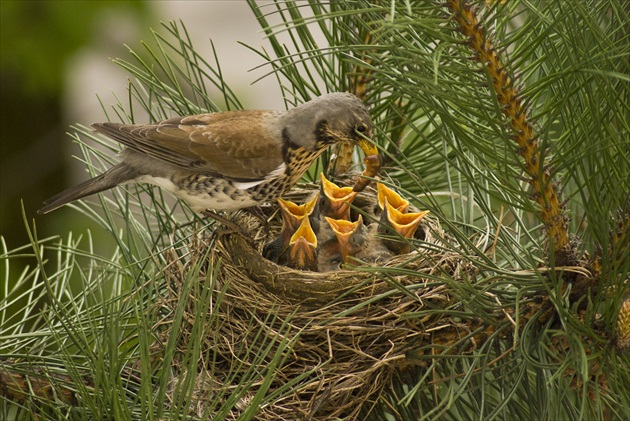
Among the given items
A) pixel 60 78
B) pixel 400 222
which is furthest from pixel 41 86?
pixel 400 222

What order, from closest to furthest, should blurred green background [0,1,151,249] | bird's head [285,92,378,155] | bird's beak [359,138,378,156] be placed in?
bird's head [285,92,378,155], bird's beak [359,138,378,156], blurred green background [0,1,151,249]

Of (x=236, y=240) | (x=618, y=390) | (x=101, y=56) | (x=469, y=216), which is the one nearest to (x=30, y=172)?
(x=101, y=56)

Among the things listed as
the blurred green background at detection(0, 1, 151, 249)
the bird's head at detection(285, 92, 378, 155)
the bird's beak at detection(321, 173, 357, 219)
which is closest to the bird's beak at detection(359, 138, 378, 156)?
the bird's head at detection(285, 92, 378, 155)

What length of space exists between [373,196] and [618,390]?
146 cm

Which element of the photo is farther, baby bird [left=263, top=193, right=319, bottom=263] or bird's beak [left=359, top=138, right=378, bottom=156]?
baby bird [left=263, top=193, right=319, bottom=263]

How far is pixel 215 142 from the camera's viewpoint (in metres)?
2.64

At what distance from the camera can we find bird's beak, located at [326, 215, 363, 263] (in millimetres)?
2514

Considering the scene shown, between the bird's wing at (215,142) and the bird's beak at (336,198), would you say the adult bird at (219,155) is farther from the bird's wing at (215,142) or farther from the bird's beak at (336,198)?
the bird's beak at (336,198)

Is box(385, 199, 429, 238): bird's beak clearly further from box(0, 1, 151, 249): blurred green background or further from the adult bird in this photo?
box(0, 1, 151, 249): blurred green background

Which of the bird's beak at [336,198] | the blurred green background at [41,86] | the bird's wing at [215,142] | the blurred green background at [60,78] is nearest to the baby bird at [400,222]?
the bird's beak at [336,198]

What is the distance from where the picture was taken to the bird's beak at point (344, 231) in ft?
8.25

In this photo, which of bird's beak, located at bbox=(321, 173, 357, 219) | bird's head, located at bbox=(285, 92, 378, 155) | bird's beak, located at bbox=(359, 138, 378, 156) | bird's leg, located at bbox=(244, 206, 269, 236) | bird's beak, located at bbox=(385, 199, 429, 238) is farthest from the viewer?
bird's leg, located at bbox=(244, 206, 269, 236)

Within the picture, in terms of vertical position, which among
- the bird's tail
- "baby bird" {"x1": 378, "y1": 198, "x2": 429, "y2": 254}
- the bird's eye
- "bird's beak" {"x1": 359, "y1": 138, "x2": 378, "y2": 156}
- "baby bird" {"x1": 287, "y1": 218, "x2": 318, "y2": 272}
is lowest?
"baby bird" {"x1": 378, "y1": 198, "x2": 429, "y2": 254}

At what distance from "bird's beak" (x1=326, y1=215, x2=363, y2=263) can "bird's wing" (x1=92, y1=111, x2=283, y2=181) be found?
0.80 feet
